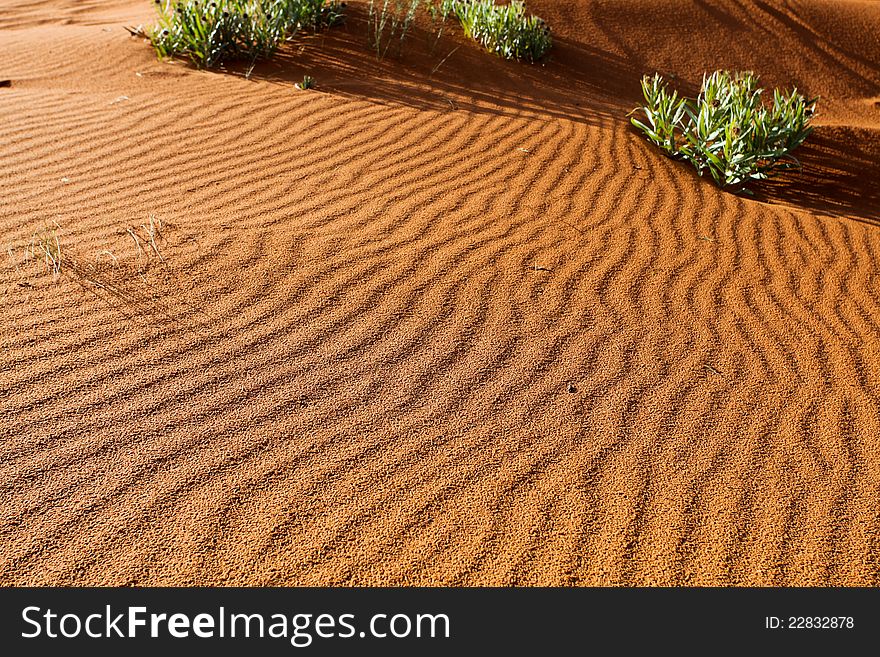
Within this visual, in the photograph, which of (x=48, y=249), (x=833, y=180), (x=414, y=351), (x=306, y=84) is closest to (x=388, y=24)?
(x=306, y=84)

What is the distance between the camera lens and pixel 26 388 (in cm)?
264

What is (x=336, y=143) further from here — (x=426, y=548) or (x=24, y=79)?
(x=426, y=548)

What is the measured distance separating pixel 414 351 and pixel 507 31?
5.51 m

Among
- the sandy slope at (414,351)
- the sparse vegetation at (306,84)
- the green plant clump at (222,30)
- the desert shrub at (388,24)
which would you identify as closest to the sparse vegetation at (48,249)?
the sandy slope at (414,351)

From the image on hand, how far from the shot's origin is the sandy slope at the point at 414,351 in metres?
2.22

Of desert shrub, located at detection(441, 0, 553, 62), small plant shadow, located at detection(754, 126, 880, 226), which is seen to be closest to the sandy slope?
small plant shadow, located at detection(754, 126, 880, 226)

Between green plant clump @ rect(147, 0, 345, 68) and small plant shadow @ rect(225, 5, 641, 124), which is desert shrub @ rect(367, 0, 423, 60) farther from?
green plant clump @ rect(147, 0, 345, 68)

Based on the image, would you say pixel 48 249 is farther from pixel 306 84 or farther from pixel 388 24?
pixel 388 24

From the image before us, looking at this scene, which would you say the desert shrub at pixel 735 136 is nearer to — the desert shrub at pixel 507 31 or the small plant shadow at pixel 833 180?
the small plant shadow at pixel 833 180

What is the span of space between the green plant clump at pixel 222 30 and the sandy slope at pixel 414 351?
566mm

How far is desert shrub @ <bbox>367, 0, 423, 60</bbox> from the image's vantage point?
23.6 ft

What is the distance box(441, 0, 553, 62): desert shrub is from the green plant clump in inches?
73.9

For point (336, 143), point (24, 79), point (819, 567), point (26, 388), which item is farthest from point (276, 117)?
point (819, 567)

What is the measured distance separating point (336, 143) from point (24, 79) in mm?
2927
